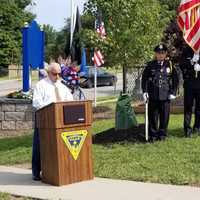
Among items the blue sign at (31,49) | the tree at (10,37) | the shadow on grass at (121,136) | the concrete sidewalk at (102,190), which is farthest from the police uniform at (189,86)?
the tree at (10,37)

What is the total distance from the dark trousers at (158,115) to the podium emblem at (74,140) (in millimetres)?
2715

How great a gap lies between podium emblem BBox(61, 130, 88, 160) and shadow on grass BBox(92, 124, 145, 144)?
9.30 feet

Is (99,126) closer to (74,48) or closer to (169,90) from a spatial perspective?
(169,90)

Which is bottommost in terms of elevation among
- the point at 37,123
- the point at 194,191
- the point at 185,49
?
the point at 194,191

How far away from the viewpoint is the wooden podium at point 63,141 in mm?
7961

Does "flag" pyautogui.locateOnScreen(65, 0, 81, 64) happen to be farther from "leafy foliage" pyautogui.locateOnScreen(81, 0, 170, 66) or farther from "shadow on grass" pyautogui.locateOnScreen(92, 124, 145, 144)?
"shadow on grass" pyautogui.locateOnScreen(92, 124, 145, 144)

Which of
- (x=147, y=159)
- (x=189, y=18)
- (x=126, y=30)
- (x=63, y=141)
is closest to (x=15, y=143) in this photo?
(x=147, y=159)

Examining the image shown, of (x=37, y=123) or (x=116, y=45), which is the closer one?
(x=37, y=123)

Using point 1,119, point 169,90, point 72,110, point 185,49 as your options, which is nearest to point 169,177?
point 72,110

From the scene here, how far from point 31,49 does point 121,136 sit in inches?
237

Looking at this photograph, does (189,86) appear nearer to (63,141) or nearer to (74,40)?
(63,141)

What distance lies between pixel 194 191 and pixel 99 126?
686 cm

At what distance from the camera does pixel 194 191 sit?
7.48 metres

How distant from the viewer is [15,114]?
1505 centimetres
